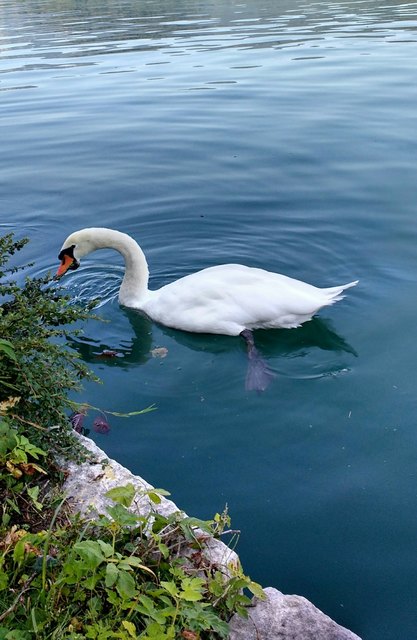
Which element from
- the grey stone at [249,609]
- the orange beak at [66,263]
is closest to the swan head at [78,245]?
the orange beak at [66,263]

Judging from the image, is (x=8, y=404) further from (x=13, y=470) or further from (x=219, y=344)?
(x=219, y=344)

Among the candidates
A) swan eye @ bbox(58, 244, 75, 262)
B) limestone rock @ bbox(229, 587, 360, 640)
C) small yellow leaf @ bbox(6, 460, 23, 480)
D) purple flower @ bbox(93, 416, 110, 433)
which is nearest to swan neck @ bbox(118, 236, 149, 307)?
swan eye @ bbox(58, 244, 75, 262)

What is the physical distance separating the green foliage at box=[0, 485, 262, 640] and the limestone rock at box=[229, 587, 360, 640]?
8cm

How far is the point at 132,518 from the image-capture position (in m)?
2.85

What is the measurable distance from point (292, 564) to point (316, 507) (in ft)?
1.42

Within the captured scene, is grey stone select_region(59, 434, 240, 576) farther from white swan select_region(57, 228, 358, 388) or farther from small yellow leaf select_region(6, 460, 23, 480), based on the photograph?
white swan select_region(57, 228, 358, 388)

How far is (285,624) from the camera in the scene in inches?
111

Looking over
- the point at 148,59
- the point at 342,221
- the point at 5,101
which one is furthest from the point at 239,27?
the point at 342,221

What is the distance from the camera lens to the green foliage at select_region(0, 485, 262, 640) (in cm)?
255

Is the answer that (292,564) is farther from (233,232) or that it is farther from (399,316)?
(233,232)

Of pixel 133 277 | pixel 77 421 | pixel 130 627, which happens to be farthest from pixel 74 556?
pixel 133 277

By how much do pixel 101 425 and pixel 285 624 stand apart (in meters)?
2.19

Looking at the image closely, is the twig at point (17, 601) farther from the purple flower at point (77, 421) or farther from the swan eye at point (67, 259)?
the swan eye at point (67, 259)

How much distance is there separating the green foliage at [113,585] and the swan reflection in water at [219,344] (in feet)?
9.19
